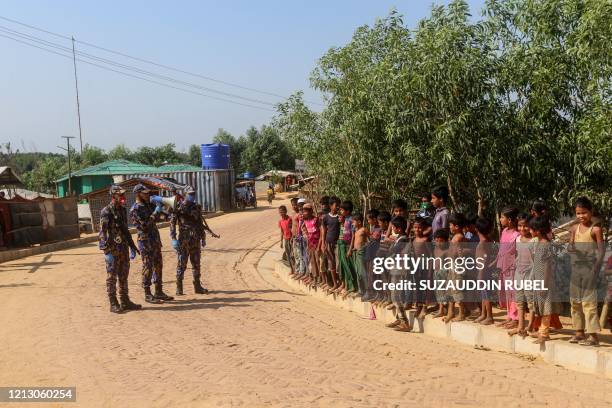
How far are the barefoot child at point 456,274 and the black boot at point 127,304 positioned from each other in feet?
15.8

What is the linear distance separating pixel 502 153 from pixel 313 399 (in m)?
5.97

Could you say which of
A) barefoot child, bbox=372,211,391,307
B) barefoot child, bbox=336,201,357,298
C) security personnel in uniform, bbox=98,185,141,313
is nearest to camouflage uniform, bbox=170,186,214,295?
security personnel in uniform, bbox=98,185,141,313

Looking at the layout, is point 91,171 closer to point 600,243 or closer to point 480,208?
point 480,208

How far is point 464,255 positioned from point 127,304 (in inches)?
206

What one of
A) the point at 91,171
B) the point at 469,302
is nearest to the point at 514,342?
the point at 469,302

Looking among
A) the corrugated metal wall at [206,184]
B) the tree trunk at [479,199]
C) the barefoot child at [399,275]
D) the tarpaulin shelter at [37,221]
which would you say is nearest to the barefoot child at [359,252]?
the barefoot child at [399,275]

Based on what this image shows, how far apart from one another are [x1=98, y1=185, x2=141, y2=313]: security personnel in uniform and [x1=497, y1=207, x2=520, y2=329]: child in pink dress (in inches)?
208

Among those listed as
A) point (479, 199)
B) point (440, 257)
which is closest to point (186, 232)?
point (440, 257)

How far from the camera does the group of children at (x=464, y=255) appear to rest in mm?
6270

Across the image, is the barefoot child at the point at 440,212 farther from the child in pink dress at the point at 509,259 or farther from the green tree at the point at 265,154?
the green tree at the point at 265,154

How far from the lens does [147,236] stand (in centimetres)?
943

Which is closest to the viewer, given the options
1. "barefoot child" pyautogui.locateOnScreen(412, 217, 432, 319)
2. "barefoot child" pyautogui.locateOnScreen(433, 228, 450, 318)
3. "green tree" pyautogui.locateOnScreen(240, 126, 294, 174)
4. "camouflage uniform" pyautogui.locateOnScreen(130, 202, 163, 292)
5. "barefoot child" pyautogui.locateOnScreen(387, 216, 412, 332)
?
"barefoot child" pyautogui.locateOnScreen(433, 228, 450, 318)

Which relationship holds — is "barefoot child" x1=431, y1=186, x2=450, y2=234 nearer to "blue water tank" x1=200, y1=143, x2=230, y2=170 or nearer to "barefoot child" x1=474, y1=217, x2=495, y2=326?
"barefoot child" x1=474, y1=217, x2=495, y2=326

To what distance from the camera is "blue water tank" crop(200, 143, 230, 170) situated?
37750 millimetres
